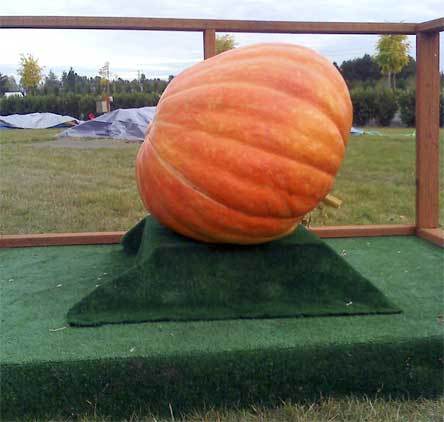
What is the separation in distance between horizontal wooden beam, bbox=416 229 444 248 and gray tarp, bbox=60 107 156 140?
9799mm

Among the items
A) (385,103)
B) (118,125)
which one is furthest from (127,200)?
(385,103)

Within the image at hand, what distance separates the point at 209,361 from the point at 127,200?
13.8 ft

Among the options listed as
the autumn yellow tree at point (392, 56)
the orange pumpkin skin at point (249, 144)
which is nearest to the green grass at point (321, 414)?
the orange pumpkin skin at point (249, 144)

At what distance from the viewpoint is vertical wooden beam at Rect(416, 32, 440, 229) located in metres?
3.68

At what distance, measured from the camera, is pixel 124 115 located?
546 inches

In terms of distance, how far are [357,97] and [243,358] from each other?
1541 cm

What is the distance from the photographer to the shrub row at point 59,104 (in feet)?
51.9

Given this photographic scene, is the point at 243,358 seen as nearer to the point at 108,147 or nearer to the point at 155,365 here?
the point at 155,365

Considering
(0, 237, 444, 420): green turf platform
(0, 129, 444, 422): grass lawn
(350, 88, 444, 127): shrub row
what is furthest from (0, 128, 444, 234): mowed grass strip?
(350, 88, 444, 127): shrub row

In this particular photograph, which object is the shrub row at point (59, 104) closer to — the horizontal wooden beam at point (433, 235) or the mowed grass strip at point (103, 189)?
the mowed grass strip at point (103, 189)

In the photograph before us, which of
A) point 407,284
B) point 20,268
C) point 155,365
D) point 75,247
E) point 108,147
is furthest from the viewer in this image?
point 108,147

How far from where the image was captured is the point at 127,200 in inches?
240

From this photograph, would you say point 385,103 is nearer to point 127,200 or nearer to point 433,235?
point 127,200

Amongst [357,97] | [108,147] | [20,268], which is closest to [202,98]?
[20,268]
